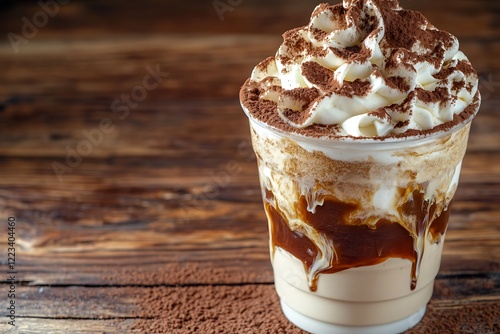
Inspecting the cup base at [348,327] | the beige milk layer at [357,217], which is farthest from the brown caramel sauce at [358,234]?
the cup base at [348,327]

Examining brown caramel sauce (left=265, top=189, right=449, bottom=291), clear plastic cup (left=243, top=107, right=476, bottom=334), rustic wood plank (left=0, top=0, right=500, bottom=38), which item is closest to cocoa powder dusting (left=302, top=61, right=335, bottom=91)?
clear plastic cup (left=243, top=107, right=476, bottom=334)

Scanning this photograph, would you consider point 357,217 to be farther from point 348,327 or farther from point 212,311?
point 212,311


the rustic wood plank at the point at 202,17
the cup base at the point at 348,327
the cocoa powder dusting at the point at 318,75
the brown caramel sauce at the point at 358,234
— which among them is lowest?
the rustic wood plank at the point at 202,17

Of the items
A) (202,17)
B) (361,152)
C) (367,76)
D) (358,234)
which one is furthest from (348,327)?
(202,17)

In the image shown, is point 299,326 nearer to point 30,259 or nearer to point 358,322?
point 358,322

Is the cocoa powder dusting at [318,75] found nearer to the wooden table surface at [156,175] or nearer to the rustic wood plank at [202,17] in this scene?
the wooden table surface at [156,175]

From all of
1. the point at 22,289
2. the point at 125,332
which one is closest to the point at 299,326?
the point at 125,332
